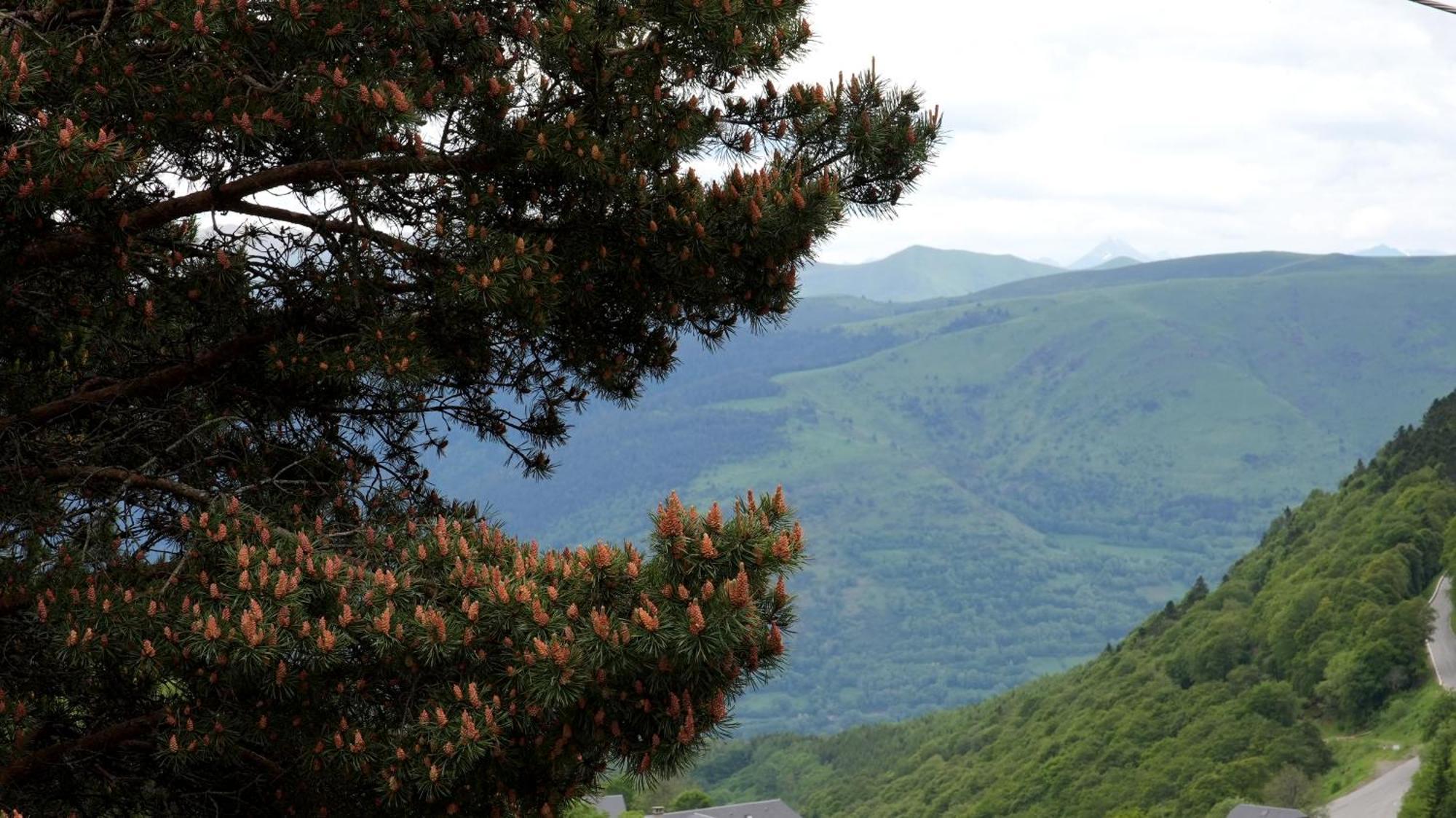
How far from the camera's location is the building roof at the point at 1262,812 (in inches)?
2162

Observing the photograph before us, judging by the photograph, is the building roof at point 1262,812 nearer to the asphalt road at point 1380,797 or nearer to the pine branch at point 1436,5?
the asphalt road at point 1380,797

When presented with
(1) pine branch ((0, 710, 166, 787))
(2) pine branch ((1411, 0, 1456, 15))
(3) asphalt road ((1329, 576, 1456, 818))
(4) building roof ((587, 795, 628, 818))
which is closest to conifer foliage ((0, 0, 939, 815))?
(1) pine branch ((0, 710, 166, 787))

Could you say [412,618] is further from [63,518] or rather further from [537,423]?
[537,423]

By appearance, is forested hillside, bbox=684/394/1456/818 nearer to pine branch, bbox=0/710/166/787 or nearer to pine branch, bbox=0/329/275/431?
pine branch, bbox=0/329/275/431

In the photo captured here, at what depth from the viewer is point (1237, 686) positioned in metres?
78.2

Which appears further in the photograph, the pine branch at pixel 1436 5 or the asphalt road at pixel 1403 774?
the asphalt road at pixel 1403 774

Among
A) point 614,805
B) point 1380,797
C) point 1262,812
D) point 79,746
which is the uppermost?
point 79,746

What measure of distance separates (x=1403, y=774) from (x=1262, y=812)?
12008mm

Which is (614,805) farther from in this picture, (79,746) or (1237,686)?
(79,746)

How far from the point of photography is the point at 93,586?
18.9 ft

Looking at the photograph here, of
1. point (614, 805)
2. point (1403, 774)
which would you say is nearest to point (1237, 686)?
point (1403, 774)

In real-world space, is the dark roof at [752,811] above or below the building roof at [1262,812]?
above

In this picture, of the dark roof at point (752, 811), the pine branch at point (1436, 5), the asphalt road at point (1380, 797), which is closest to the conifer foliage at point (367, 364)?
the pine branch at point (1436, 5)

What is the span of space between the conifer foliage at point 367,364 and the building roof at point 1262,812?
54000mm
